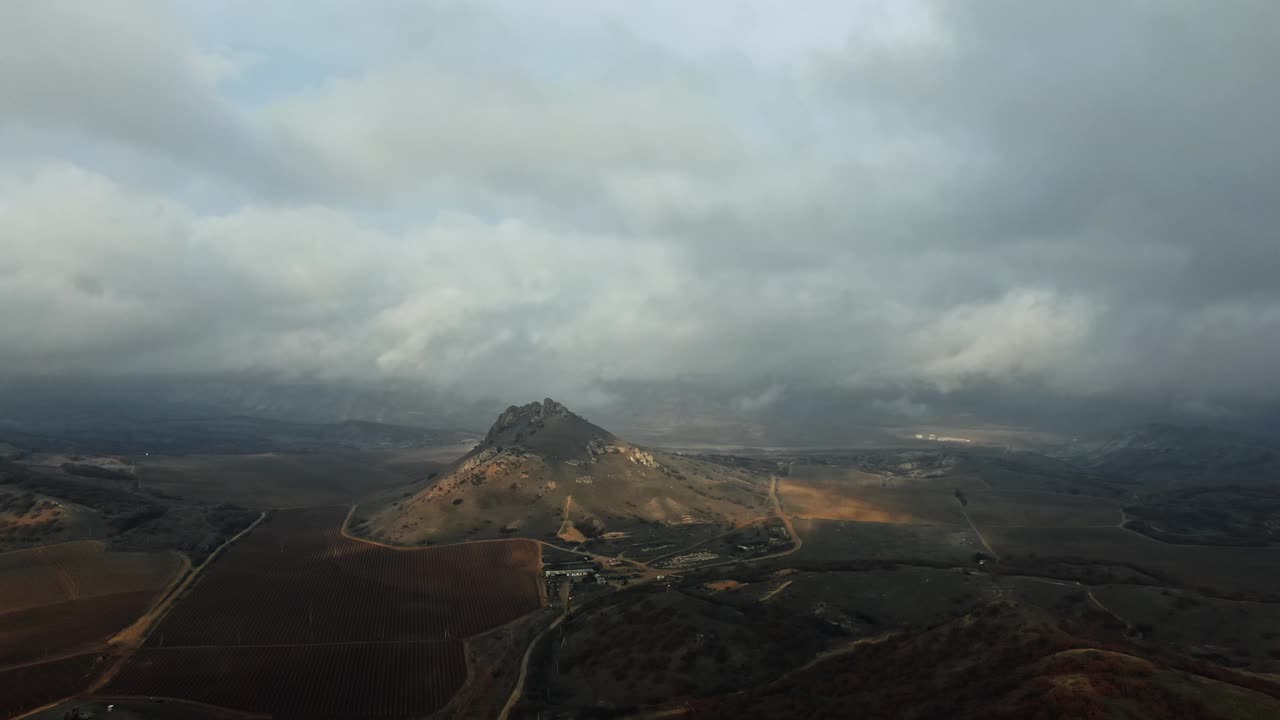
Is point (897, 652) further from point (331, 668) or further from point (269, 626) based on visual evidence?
point (269, 626)

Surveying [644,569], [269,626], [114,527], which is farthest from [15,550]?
[644,569]

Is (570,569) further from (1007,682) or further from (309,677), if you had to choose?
(1007,682)

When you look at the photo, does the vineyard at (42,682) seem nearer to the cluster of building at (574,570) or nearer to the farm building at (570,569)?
the cluster of building at (574,570)

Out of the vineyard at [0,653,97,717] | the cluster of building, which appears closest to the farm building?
the cluster of building

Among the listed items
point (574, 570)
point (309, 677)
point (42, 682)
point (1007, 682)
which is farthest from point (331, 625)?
point (1007, 682)

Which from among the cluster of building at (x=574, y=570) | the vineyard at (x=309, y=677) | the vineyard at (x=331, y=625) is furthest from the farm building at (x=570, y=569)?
the vineyard at (x=309, y=677)

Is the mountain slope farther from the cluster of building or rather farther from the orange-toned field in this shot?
the orange-toned field
